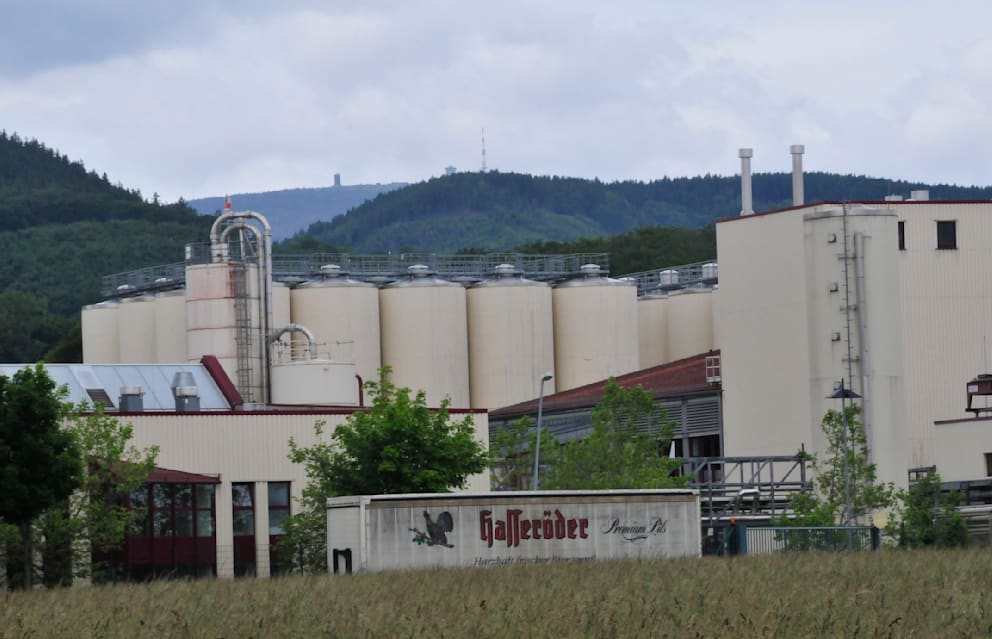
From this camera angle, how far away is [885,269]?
68.9 metres

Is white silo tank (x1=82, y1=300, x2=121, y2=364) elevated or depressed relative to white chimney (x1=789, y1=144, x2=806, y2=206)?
depressed

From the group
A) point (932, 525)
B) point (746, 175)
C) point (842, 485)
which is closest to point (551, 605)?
point (842, 485)

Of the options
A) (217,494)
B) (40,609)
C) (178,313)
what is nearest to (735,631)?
(40,609)

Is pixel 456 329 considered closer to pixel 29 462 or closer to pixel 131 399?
pixel 131 399

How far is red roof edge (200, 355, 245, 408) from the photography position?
68938 mm

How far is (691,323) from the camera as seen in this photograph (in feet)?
342

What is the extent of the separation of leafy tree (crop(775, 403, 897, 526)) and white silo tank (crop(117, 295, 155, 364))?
41.8m

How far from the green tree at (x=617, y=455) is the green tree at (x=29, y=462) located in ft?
71.4

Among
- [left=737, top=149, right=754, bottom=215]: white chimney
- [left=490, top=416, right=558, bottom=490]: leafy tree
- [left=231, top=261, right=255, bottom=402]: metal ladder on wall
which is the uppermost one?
[left=737, top=149, right=754, bottom=215]: white chimney

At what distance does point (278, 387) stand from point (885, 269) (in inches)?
941

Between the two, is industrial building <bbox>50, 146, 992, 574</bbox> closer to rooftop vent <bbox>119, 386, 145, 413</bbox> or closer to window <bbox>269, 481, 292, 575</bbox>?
window <bbox>269, 481, 292, 575</bbox>

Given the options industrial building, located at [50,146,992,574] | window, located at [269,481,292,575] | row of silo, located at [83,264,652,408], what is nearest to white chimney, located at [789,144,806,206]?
industrial building, located at [50,146,992,574]

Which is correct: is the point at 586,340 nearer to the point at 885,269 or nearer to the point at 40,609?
the point at 885,269

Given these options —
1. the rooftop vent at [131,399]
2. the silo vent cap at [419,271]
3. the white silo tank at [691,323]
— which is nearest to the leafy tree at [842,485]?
the rooftop vent at [131,399]
